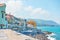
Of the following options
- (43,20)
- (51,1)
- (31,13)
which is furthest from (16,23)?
(51,1)

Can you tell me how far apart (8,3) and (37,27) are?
59cm

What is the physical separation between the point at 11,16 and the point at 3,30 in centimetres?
25

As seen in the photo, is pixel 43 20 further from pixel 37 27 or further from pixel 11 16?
pixel 11 16

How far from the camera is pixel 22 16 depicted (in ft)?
7.37

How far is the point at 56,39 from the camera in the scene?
224 centimetres

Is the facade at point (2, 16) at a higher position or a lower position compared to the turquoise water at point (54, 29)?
higher

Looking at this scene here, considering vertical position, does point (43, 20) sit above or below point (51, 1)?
below

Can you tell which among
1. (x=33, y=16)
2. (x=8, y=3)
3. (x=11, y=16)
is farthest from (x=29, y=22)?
(x=8, y=3)

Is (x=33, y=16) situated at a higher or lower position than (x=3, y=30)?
higher

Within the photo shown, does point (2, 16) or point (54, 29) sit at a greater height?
point (2, 16)

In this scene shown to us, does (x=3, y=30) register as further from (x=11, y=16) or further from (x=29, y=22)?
(x=29, y=22)

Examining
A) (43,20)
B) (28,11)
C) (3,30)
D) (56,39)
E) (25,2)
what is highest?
(25,2)

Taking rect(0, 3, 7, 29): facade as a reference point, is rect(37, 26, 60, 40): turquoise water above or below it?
below

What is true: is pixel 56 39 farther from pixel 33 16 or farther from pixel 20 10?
pixel 20 10
